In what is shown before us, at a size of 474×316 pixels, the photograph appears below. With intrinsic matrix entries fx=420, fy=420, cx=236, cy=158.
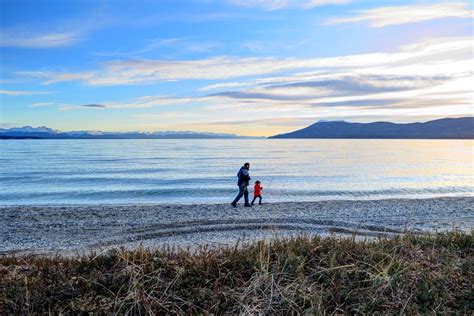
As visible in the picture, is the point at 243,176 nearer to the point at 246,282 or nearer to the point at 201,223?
the point at 201,223

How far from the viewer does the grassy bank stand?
4.10 meters

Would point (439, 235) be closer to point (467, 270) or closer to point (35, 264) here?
point (467, 270)

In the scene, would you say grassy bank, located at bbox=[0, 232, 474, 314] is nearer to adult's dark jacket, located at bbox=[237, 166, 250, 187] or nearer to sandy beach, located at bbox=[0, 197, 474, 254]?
sandy beach, located at bbox=[0, 197, 474, 254]

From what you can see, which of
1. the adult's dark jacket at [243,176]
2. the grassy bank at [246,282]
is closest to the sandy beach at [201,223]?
the adult's dark jacket at [243,176]

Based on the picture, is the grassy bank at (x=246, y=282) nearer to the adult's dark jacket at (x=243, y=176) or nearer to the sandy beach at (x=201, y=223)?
the sandy beach at (x=201, y=223)

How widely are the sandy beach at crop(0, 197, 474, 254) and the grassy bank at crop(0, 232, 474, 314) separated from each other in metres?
4.64

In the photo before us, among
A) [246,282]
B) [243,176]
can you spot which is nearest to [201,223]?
[243,176]

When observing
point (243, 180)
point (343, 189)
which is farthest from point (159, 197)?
point (343, 189)

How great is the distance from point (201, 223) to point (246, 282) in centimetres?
1132

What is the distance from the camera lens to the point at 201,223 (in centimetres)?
1567

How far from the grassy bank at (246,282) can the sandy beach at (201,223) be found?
15.2 ft

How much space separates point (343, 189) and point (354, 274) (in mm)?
27564

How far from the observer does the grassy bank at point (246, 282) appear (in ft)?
13.4

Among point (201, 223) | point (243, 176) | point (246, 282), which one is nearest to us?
point (246, 282)
